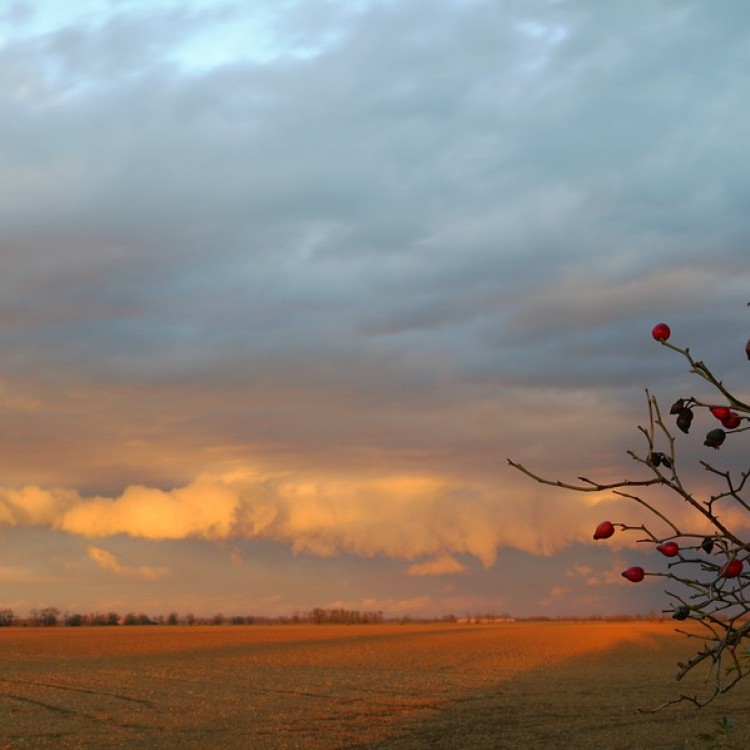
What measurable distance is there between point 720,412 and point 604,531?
44 cm

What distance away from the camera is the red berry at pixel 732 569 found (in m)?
2.41

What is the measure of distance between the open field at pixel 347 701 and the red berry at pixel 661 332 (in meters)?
18.4

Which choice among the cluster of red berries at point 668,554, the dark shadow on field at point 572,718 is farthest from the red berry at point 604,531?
the dark shadow on field at point 572,718

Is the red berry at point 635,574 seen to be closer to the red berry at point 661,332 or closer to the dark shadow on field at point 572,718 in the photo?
the red berry at point 661,332

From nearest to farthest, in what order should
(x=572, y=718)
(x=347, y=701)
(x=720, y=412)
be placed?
(x=720, y=412) → (x=572, y=718) → (x=347, y=701)

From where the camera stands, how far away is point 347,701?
2711 centimetres

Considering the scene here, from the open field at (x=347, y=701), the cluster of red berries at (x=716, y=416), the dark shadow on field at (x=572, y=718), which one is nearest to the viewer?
the cluster of red berries at (x=716, y=416)

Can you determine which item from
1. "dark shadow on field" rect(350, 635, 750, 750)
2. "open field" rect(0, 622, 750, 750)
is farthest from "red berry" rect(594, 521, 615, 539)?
"open field" rect(0, 622, 750, 750)

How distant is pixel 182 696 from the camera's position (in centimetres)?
2889

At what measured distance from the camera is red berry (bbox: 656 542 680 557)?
2.51m

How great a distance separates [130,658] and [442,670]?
54.4ft

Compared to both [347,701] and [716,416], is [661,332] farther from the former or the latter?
[347,701]

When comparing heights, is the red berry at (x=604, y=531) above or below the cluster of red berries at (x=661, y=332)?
below

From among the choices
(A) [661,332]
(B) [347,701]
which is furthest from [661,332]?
(B) [347,701]
